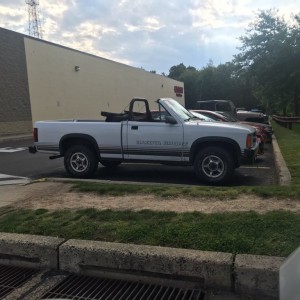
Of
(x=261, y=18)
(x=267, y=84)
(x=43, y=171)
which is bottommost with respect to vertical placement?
(x=43, y=171)

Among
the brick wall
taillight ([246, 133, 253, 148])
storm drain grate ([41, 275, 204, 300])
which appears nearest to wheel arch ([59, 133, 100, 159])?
taillight ([246, 133, 253, 148])

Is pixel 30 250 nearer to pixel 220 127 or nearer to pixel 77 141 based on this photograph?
pixel 220 127

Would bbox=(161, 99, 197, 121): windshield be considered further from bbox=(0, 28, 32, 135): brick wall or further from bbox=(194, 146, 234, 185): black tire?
bbox=(0, 28, 32, 135): brick wall

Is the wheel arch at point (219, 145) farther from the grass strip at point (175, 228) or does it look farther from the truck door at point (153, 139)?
the grass strip at point (175, 228)

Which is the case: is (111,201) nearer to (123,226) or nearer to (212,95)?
(123,226)

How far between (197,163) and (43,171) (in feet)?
13.9

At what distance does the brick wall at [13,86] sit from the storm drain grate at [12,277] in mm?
20294

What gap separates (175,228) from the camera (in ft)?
15.6

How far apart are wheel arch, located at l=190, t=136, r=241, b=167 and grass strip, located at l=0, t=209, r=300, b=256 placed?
3.25 meters

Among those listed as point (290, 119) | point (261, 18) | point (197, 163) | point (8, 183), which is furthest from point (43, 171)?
point (261, 18)

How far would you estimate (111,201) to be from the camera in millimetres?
6430

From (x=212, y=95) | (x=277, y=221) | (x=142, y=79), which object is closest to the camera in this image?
(x=277, y=221)

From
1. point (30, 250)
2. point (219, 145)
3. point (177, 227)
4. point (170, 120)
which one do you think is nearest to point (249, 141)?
Result: point (219, 145)

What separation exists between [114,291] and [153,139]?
525cm
